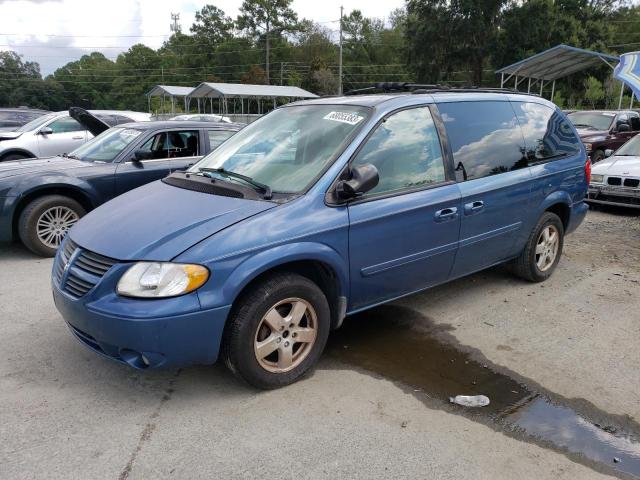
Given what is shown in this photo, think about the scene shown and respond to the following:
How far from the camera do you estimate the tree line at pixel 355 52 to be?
129ft

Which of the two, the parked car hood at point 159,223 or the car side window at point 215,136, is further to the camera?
the car side window at point 215,136

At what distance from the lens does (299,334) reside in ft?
10.8

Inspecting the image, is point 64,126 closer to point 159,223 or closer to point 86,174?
point 86,174

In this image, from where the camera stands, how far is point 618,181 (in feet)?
28.4

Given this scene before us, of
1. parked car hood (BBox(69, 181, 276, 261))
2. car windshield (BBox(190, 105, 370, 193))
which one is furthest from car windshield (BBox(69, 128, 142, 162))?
parked car hood (BBox(69, 181, 276, 261))

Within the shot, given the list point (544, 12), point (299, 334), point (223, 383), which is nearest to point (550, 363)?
point (299, 334)

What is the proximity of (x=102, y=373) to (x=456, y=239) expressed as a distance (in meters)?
2.73

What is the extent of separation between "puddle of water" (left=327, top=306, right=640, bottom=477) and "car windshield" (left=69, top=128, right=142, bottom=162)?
13.4ft

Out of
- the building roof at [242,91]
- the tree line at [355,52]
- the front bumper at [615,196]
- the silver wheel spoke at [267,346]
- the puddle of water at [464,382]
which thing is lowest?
the puddle of water at [464,382]

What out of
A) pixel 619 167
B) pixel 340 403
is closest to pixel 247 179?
pixel 340 403

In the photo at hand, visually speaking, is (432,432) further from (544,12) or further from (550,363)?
(544,12)

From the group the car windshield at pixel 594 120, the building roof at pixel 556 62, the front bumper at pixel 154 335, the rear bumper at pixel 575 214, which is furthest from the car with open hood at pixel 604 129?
the front bumper at pixel 154 335

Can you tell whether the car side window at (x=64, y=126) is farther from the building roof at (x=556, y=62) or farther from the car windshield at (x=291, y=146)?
the building roof at (x=556, y=62)

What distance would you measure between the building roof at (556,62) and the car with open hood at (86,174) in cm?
1695
